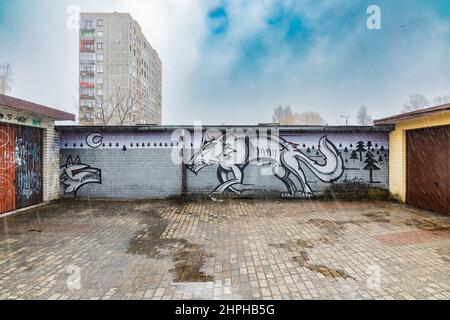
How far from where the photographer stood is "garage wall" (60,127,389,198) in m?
10.1

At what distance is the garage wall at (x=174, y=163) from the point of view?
33.1ft

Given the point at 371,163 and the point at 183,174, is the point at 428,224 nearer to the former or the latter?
the point at 371,163

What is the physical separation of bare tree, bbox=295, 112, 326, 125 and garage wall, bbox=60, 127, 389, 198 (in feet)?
144

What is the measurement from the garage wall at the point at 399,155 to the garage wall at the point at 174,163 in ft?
0.76

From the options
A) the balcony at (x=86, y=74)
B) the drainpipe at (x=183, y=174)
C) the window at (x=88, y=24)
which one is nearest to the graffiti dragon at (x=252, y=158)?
the drainpipe at (x=183, y=174)

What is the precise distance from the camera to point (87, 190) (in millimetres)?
10141

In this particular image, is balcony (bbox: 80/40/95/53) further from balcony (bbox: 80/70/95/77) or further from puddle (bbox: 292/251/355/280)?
puddle (bbox: 292/251/355/280)

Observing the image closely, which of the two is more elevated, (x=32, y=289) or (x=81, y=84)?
(x=81, y=84)

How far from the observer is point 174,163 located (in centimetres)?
1012

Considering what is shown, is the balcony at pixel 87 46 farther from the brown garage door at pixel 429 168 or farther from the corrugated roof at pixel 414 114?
the brown garage door at pixel 429 168

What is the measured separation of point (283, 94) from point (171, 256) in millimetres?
27415
